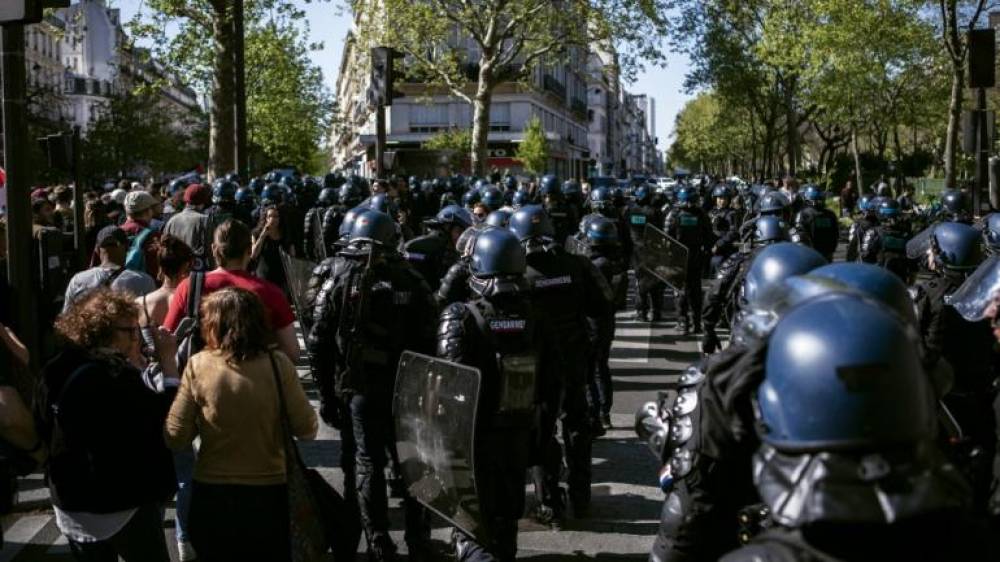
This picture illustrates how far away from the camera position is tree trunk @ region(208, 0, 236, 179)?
2195 centimetres

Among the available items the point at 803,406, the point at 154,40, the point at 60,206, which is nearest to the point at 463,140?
the point at 154,40

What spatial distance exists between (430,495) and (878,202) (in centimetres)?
868

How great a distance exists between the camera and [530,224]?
22.2 ft

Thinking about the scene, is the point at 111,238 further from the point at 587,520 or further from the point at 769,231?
the point at 769,231

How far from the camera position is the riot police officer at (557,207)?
1372 centimetres

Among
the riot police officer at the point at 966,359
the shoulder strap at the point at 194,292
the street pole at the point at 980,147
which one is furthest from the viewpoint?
the street pole at the point at 980,147

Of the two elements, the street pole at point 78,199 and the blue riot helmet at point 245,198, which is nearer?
the street pole at point 78,199

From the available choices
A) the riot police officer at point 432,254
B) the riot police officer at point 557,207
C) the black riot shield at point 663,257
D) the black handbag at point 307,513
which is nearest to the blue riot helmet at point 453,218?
the riot police officer at point 432,254

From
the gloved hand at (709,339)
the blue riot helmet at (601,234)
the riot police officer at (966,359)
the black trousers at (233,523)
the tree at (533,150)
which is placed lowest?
the black trousers at (233,523)

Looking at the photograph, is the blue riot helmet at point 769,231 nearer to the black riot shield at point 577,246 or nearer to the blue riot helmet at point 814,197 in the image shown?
the black riot shield at point 577,246

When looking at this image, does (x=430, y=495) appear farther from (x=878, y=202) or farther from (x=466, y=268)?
(x=878, y=202)

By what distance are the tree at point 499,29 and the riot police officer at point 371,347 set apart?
26521 mm

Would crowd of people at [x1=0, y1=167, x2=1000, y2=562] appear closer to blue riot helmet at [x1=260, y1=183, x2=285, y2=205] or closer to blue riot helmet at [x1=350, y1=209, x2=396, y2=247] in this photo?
blue riot helmet at [x1=350, y1=209, x2=396, y2=247]

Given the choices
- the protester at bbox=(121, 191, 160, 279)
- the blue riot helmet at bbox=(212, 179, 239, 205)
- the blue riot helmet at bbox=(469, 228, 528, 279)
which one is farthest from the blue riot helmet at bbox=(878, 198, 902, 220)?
the blue riot helmet at bbox=(469, 228, 528, 279)
